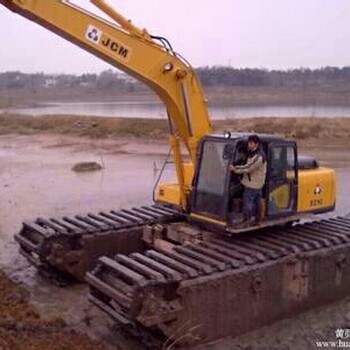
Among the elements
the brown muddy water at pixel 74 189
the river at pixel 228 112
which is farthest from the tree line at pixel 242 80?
the brown muddy water at pixel 74 189

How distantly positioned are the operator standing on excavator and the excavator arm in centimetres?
118

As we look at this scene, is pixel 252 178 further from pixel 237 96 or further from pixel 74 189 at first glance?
pixel 237 96

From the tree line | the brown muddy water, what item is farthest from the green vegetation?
the brown muddy water

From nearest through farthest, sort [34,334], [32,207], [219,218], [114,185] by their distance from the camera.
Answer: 1. [34,334]
2. [219,218]
3. [32,207]
4. [114,185]

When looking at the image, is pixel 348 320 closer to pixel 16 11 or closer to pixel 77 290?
pixel 77 290

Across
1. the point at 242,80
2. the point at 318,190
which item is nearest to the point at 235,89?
the point at 242,80

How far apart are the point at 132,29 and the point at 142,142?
22191 millimetres

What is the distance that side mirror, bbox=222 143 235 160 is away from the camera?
8.38 metres

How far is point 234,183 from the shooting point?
8.44m

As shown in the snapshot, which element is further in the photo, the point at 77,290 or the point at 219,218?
the point at 77,290

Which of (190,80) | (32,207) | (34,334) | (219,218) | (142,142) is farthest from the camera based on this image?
(142,142)

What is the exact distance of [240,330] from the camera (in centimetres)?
791

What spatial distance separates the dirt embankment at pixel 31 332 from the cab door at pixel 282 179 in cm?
316

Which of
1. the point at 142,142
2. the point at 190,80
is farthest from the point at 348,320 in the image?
A: the point at 142,142
